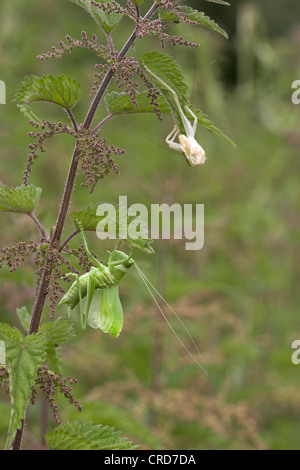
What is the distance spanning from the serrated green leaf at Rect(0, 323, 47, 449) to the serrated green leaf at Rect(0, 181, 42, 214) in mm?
225

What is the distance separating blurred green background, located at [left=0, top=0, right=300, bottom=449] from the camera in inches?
92.7

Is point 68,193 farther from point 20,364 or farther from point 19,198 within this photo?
point 20,364

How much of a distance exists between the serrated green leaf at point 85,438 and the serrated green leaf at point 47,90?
588mm

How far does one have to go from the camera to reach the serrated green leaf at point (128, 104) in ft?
3.79

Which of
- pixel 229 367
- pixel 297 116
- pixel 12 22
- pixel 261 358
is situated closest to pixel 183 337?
pixel 229 367

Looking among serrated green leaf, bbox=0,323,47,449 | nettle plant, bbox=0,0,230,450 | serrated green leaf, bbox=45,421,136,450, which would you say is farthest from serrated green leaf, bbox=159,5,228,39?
serrated green leaf, bbox=45,421,136,450

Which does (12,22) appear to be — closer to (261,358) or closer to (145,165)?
(145,165)

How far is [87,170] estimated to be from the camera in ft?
3.41

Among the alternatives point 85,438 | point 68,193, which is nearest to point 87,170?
point 68,193

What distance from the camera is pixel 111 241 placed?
3.08 meters

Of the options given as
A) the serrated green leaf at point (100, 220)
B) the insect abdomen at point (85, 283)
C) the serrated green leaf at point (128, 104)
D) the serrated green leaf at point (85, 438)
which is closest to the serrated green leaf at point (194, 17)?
the serrated green leaf at point (128, 104)

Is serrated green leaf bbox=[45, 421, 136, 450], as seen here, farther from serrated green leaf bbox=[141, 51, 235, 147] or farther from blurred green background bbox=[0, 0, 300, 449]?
serrated green leaf bbox=[141, 51, 235, 147]

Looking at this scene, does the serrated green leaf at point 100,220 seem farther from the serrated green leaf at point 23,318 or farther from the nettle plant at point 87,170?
the serrated green leaf at point 23,318

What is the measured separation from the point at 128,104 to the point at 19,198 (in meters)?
0.28
